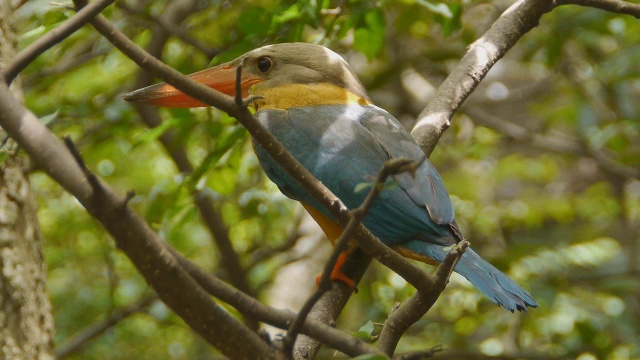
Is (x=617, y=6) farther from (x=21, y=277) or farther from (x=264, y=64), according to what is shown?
(x=21, y=277)

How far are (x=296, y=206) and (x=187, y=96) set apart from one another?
2588 millimetres

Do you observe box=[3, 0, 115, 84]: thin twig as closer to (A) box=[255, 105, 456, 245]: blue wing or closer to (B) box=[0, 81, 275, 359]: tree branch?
(B) box=[0, 81, 275, 359]: tree branch

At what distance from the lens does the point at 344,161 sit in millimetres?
3119

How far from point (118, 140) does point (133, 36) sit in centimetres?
123

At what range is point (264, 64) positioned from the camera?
12.3 ft

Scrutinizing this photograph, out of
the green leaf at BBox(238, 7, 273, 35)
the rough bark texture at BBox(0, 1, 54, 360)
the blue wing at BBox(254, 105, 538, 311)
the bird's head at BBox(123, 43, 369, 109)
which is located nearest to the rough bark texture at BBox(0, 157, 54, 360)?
the rough bark texture at BBox(0, 1, 54, 360)

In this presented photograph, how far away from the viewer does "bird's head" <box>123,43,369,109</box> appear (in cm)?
365

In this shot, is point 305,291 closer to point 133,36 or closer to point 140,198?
point 140,198

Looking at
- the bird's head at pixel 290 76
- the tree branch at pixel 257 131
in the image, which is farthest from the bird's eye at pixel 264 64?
the tree branch at pixel 257 131

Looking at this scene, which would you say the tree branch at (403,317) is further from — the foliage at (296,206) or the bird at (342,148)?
the foliage at (296,206)

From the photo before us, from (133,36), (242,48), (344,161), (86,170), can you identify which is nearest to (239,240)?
(133,36)

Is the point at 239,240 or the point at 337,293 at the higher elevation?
the point at 337,293

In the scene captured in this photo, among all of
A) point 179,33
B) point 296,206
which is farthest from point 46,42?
point 296,206

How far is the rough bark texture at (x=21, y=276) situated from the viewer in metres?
3.04
